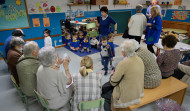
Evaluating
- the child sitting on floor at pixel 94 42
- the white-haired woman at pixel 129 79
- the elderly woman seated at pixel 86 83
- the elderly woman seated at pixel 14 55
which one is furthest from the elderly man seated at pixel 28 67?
the child sitting on floor at pixel 94 42

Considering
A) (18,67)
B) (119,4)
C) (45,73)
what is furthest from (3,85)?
(119,4)

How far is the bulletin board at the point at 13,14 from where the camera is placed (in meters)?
4.17

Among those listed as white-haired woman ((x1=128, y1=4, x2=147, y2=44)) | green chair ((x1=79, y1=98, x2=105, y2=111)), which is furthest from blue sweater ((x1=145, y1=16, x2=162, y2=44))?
green chair ((x1=79, y1=98, x2=105, y2=111))

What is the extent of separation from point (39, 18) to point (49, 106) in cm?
399

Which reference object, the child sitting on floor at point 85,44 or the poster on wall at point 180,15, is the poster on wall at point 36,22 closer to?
the child sitting on floor at point 85,44

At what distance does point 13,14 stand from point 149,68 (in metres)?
4.56

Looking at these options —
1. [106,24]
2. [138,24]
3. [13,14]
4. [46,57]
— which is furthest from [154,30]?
[13,14]

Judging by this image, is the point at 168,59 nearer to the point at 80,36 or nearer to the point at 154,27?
the point at 154,27

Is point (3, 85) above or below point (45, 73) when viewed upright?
below

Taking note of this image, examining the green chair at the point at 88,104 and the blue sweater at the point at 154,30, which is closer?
the green chair at the point at 88,104

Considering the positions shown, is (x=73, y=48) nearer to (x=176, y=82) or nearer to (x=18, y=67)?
(x=18, y=67)

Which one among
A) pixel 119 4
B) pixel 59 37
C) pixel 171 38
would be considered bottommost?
pixel 59 37

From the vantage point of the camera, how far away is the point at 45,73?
62.0 inches

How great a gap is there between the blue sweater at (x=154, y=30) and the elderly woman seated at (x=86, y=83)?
7.66ft
